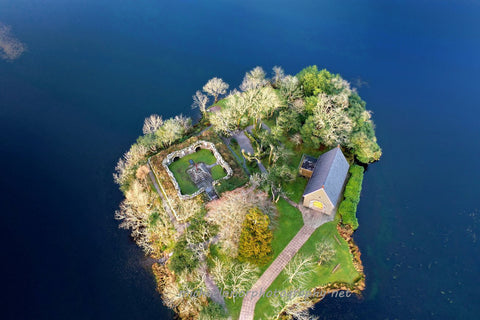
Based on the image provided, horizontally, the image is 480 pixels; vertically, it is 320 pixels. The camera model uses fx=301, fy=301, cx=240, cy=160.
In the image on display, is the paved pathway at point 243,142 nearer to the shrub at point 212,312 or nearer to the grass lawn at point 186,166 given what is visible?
the grass lawn at point 186,166

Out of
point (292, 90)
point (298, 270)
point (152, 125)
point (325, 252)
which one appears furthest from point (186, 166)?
point (325, 252)

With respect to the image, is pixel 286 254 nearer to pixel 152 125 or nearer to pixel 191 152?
pixel 191 152

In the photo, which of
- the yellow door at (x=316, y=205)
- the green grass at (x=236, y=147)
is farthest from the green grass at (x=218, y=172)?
the yellow door at (x=316, y=205)

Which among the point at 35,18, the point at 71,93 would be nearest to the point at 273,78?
the point at 71,93

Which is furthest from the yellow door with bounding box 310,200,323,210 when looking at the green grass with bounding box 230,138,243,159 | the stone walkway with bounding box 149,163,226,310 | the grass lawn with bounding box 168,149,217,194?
the grass lawn with bounding box 168,149,217,194

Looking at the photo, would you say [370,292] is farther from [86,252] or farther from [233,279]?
[86,252]
